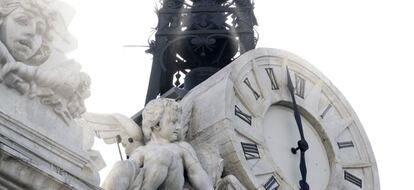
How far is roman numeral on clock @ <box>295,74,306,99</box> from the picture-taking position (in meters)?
14.2

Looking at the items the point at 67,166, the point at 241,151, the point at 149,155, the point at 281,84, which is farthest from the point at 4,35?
the point at 281,84

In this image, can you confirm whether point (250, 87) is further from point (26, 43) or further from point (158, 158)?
point (26, 43)

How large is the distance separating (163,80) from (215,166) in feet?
8.55

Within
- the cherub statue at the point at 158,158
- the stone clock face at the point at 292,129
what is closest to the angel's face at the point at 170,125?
the cherub statue at the point at 158,158

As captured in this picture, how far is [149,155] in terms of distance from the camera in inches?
476

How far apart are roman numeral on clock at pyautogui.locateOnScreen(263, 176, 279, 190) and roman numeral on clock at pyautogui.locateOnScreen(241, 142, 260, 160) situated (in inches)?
9.8

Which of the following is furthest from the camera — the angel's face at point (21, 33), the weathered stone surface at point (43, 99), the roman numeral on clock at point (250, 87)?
the roman numeral on clock at point (250, 87)

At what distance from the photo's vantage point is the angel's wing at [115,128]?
41.2ft

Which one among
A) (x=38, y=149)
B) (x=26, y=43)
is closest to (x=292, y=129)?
(x=26, y=43)

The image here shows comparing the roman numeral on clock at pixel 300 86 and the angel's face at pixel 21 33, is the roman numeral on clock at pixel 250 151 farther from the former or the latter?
the angel's face at pixel 21 33

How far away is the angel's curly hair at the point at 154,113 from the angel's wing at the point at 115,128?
0.09 m

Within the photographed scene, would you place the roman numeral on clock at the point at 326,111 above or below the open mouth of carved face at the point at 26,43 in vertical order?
above

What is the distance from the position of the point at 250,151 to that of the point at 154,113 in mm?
1106

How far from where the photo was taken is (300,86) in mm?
14242
